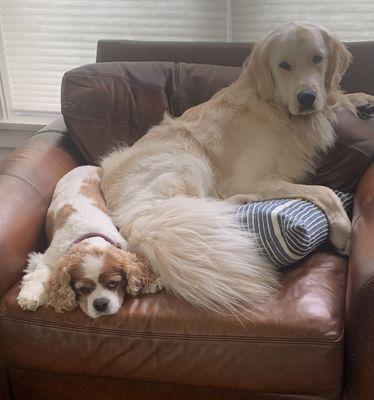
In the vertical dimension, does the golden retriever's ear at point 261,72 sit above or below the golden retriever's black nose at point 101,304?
above

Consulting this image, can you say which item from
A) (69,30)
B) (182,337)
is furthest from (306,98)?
(69,30)

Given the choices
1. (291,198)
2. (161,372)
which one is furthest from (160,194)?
(161,372)

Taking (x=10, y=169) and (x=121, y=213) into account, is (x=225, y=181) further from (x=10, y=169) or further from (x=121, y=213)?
(x=10, y=169)

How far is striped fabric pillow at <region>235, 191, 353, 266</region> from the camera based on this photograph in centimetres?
158

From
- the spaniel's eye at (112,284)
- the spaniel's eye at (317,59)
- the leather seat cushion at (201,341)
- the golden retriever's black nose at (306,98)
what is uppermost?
the spaniel's eye at (317,59)

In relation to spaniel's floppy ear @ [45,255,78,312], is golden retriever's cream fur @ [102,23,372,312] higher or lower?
higher

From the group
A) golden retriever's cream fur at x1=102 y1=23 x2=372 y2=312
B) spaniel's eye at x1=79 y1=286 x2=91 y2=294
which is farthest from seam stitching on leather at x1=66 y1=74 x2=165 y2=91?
spaniel's eye at x1=79 y1=286 x2=91 y2=294

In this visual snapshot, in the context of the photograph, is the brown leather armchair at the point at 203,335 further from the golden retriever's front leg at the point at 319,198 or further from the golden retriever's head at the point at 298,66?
the golden retriever's head at the point at 298,66

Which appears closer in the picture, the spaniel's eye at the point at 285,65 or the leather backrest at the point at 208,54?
the spaniel's eye at the point at 285,65

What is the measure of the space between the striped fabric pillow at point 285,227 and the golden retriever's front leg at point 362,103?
0.50 m

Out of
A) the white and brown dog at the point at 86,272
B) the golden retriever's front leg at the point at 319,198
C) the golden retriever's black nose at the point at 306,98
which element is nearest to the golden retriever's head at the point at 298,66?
the golden retriever's black nose at the point at 306,98

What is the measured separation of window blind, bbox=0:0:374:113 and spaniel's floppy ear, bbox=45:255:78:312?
65.7 inches

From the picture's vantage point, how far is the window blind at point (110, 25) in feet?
8.57

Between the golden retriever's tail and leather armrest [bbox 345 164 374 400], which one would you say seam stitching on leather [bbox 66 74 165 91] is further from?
leather armrest [bbox 345 164 374 400]
